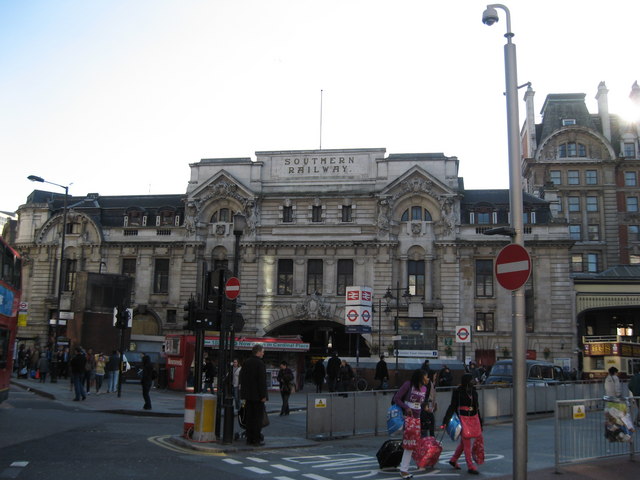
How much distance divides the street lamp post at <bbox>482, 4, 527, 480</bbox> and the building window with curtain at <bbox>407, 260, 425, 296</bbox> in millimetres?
38371

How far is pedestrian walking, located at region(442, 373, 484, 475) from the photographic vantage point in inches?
461

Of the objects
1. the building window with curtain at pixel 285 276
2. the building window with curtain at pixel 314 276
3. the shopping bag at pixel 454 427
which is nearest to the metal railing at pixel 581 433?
the shopping bag at pixel 454 427

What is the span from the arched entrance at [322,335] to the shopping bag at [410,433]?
3784cm

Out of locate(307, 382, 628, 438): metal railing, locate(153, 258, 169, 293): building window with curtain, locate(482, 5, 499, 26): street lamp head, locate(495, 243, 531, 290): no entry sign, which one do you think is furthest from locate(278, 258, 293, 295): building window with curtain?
locate(495, 243, 531, 290): no entry sign

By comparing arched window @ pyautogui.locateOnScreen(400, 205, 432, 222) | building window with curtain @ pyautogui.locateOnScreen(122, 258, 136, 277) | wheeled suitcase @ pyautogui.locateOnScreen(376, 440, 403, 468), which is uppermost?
arched window @ pyautogui.locateOnScreen(400, 205, 432, 222)

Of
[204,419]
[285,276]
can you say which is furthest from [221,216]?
[204,419]

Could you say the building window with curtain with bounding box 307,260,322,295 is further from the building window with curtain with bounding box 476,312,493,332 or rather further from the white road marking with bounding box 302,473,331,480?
the white road marking with bounding box 302,473,331,480

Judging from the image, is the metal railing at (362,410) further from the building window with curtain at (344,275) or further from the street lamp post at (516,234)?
the building window with curtain at (344,275)

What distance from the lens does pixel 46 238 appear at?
2089 inches

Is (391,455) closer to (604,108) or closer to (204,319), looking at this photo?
(204,319)

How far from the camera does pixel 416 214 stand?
48531mm

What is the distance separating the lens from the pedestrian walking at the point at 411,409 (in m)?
11.0

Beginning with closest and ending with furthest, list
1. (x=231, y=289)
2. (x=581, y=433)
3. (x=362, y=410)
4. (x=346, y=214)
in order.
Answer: (x=581, y=433), (x=231, y=289), (x=362, y=410), (x=346, y=214)

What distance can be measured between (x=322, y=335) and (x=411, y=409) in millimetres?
38950
